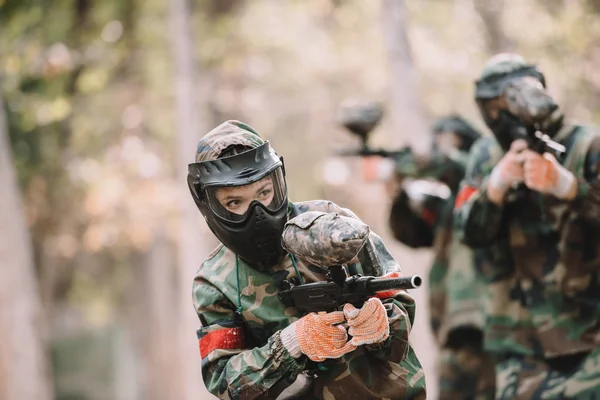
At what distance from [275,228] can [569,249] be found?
2.62m

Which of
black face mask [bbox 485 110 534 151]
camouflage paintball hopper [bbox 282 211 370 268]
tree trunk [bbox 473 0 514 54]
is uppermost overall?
tree trunk [bbox 473 0 514 54]

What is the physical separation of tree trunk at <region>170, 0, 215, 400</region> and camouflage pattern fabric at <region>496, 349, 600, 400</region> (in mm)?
8160

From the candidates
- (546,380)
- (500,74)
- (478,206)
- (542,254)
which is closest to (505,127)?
(500,74)

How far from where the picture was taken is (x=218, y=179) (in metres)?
4.20

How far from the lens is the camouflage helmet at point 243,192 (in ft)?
13.8

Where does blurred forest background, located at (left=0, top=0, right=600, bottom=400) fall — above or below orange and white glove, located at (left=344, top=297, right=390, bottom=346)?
above

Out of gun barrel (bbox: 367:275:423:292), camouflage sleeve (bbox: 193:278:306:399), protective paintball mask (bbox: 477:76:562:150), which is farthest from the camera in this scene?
protective paintball mask (bbox: 477:76:562:150)

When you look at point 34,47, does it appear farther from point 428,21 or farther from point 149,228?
point 428,21

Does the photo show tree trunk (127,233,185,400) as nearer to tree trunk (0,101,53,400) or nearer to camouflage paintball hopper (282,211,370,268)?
tree trunk (0,101,53,400)

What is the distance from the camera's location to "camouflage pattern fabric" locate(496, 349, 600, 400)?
20.1ft

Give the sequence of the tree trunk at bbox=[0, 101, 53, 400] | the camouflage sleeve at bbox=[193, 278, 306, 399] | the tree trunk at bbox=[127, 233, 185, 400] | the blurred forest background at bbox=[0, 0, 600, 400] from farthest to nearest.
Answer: the tree trunk at bbox=[127, 233, 185, 400] < the blurred forest background at bbox=[0, 0, 600, 400] < the tree trunk at bbox=[0, 101, 53, 400] < the camouflage sleeve at bbox=[193, 278, 306, 399]

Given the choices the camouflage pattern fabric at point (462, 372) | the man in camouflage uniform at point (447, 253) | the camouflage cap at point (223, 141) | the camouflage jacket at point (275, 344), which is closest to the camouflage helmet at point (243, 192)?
the camouflage cap at point (223, 141)

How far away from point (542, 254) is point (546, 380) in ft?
2.51

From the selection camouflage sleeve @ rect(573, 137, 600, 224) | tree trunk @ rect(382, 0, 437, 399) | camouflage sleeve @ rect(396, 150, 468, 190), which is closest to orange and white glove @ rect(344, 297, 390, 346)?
camouflage sleeve @ rect(573, 137, 600, 224)
